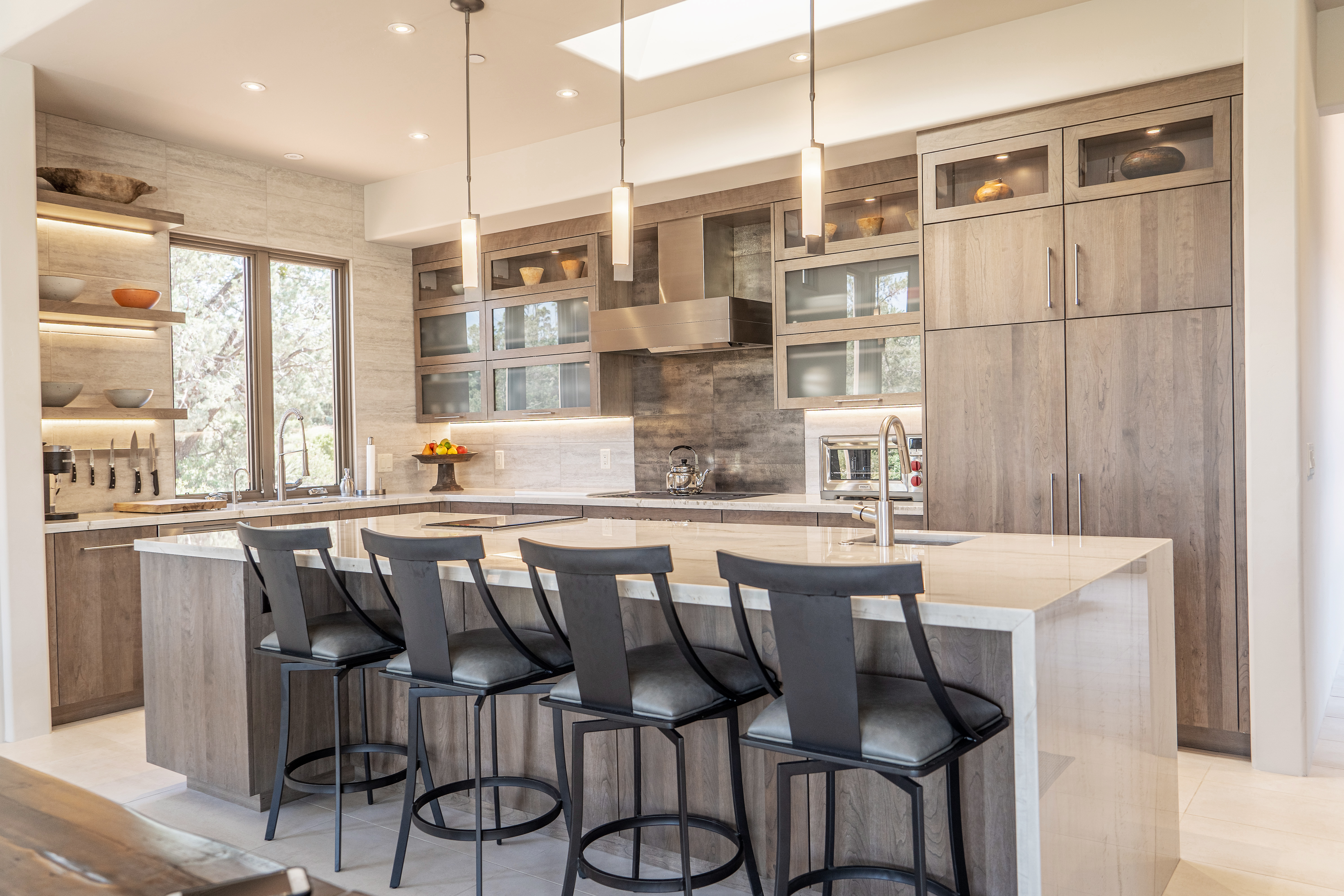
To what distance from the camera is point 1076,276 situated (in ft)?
11.7

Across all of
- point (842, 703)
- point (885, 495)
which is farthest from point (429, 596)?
point (885, 495)

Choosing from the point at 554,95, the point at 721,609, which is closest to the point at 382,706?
the point at 721,609

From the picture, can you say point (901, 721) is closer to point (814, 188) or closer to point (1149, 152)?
point (814, 188)

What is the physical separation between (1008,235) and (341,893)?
3.55 metres

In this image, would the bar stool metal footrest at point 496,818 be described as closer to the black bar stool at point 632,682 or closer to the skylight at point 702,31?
the black bar stool at point 632,682

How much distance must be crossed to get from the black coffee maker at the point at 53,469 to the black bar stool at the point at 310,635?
1.86 meters

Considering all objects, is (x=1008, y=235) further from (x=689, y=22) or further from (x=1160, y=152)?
(x=689, y=22)

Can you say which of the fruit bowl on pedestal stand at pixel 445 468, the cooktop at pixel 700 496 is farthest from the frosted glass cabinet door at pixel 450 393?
the cooktop at pixel 700 496

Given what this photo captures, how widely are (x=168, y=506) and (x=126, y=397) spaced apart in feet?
1.91

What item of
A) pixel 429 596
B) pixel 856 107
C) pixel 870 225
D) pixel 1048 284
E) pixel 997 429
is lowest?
pixel 429 596

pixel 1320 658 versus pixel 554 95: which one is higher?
pixel 554 95

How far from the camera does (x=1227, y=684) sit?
3309 mm

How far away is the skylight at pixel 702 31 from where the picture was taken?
3.64 m

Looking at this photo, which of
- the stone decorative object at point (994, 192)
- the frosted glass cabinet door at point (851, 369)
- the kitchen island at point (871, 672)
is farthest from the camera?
the frosted glass cabinet door at point (851, 369)
